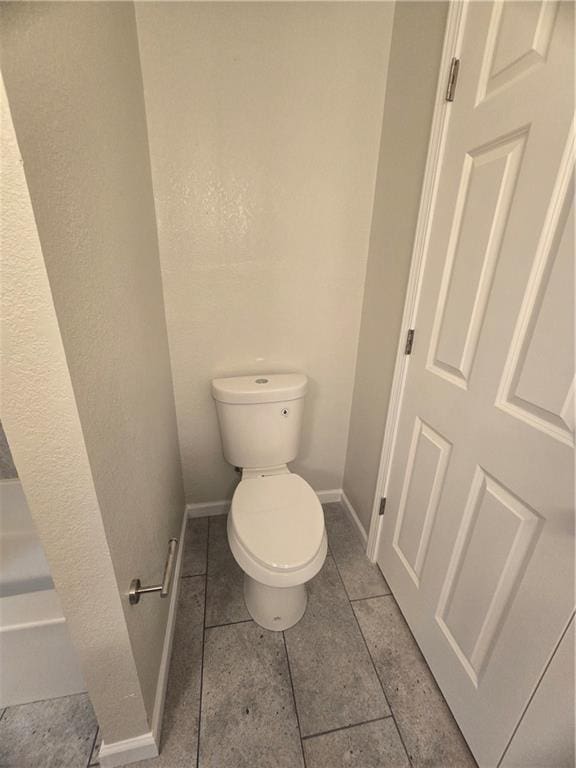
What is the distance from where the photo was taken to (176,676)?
97cm

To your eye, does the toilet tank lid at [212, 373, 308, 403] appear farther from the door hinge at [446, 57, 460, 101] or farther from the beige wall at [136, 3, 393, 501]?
the door hinge at [446, 57, 460, 101]

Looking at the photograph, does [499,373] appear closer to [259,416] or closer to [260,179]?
[259,416]

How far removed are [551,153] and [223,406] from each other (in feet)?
3.81

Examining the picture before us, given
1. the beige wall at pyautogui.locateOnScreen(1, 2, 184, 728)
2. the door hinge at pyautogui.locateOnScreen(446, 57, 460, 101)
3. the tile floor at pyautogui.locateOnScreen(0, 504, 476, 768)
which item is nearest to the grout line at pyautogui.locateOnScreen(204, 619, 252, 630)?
the tile floor at pyautogui.locateOnScreen(0, 504, 476, 768)

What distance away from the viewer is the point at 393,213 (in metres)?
1.12

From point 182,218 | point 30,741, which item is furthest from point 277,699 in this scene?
point 182,218

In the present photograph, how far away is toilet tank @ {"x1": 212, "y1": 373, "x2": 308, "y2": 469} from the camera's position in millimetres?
1248

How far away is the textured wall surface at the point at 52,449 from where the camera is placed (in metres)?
0.40

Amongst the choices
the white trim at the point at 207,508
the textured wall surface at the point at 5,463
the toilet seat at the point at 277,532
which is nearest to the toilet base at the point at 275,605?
the toilet seat at the point at 277,532

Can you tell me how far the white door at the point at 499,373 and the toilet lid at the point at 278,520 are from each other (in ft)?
1.29

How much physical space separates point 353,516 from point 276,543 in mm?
738

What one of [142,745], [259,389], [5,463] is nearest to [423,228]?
[259,389]

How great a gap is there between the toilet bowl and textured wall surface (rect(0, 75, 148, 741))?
378 millimetres

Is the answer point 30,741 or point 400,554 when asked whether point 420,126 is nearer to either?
point 400,554
